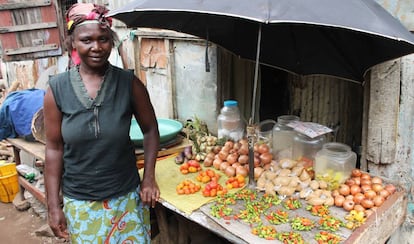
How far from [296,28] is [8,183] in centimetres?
461

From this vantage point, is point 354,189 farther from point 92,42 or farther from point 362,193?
point 92,42

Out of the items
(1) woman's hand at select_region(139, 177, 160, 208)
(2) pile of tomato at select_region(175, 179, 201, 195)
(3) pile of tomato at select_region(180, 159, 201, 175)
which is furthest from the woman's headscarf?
(3) pile of tomato at select_region(180, 159, 201, 175)

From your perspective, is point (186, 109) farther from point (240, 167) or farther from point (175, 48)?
point (240, 167)

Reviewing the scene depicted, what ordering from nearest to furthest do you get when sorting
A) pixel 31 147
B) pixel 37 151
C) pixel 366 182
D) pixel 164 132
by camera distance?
1. pixel 366 182
2. pixel 164 132
3. pixel 37 151
4. pixel 31 147

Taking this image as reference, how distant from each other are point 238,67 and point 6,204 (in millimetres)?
4011

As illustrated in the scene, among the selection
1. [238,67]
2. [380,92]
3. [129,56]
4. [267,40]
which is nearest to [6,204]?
[129,56]

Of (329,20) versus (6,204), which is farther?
(6,204)

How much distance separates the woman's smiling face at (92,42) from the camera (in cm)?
188

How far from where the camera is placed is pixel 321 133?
246 cm

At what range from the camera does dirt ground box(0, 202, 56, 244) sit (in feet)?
14.1

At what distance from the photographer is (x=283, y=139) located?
2807mm

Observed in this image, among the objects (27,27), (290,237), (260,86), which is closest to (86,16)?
(290,237)

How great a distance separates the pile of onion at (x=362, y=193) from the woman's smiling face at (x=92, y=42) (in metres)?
1.64

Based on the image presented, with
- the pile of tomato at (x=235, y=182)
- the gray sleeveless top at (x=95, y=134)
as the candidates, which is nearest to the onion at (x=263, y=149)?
the pile of tomato at (x=235, y=182)
